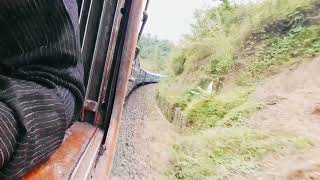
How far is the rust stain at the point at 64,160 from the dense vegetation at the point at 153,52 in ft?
88.0

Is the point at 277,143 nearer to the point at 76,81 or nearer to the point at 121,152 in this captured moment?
the point at 121,152

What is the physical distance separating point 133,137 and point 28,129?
5.81 meters

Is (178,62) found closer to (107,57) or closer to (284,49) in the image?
(284,49)

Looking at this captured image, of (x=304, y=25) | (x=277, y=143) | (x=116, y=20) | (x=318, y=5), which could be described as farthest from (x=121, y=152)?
(x=318, y=5)

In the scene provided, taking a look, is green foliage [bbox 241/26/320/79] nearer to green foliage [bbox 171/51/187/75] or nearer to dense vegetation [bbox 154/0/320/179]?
dense vegetation [bbox 154/0/320/179]

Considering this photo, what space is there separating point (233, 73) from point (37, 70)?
30.3 ft

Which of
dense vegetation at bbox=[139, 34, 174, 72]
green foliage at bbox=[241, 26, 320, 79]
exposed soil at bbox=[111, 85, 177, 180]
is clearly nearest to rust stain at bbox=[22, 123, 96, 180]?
exposed soil at bbox=[111, 85, 177, 180]

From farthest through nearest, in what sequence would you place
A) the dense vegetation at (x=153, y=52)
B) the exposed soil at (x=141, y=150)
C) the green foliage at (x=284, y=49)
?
the dense vegetation at (x=153, y=52)
the green foliage at (x=284, y=49)
the exposed soil at (x=141, y=150)

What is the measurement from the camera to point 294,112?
19.6ft

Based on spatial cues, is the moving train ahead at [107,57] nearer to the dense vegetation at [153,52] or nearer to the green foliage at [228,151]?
the green foliage at [228,151]

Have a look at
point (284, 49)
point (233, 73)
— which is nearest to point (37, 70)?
point (284, 49)

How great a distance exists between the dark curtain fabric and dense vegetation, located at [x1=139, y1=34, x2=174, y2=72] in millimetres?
27293

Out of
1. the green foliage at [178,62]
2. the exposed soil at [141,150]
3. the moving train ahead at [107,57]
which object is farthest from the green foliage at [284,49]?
the moving train ahead at [107,57]

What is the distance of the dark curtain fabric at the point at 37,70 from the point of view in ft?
2.53
